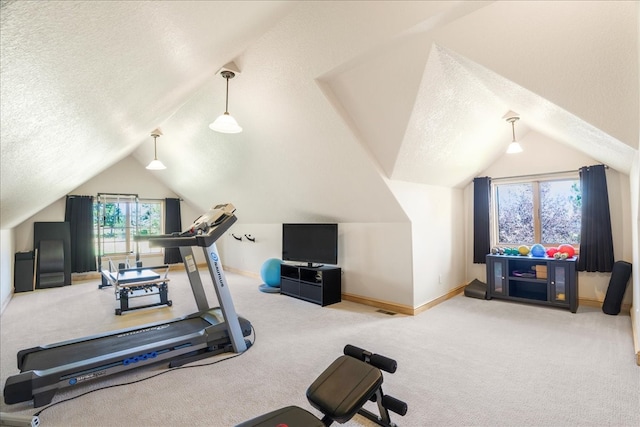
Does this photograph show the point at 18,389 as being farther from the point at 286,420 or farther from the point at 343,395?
the point at 343,395

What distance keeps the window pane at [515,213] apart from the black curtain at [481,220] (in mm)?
272

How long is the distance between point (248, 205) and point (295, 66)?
3739mm

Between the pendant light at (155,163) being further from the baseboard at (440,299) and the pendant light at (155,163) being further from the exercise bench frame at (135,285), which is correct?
the baseboard at (440,299)

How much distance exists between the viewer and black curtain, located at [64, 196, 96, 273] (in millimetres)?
6820

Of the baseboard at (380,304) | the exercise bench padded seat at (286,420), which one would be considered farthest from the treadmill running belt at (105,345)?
the baseboard at (380,304)

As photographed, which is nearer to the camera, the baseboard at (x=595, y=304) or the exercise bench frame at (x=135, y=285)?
the baseboard at (x=595, y=304)

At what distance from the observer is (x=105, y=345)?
284 cm

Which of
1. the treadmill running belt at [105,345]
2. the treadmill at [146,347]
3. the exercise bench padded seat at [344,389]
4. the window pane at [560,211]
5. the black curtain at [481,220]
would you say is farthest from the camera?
the black curtain at [481,220]

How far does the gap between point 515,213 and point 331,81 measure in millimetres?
4063

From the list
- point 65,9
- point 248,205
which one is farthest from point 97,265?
point 65,9

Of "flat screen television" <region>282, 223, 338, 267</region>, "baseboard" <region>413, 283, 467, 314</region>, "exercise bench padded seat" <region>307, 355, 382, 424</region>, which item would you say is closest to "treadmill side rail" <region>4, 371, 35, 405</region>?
"exercise bench padded seat" <region>307, 355, 382, 424</region>

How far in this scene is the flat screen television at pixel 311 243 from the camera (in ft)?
15.7

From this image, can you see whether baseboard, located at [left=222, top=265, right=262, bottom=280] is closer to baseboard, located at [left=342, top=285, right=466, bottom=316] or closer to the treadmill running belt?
baseboard, located at [left=342, top=285, right=466, bottom=316]

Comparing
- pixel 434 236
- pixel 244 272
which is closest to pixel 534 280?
pixel 434 236
